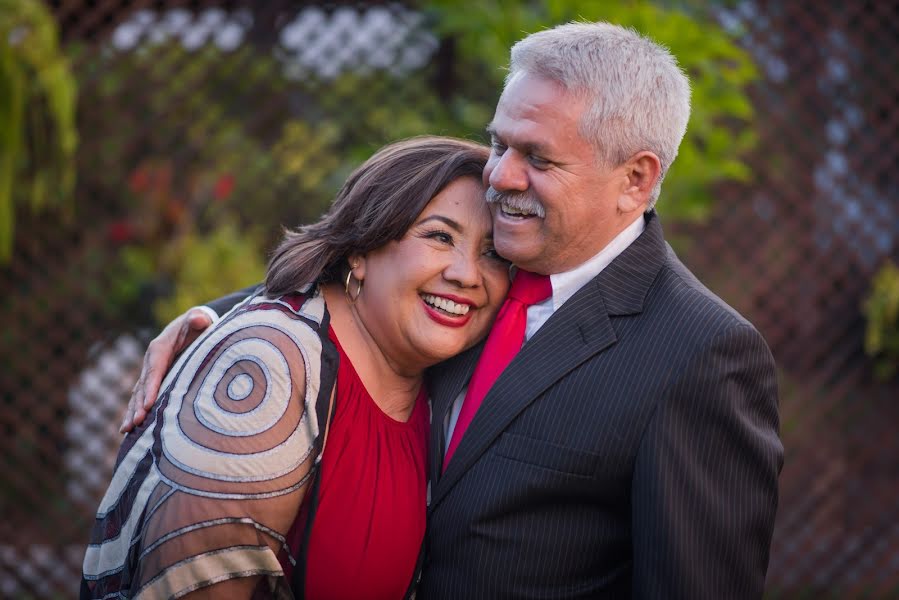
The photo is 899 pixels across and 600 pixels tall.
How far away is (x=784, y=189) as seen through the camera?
5387 millimetres

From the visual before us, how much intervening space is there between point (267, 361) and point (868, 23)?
14.5 feet

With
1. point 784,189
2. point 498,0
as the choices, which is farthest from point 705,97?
point 784,189

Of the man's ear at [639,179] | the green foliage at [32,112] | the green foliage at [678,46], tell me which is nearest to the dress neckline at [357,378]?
the man's ear at [639,179]

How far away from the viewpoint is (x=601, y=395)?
2.25 m

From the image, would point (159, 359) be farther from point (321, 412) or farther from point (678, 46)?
point (678, 46)

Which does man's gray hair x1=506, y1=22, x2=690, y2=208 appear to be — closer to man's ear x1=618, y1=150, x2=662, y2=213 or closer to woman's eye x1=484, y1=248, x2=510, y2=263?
man's ear x1=618, y1=150, x2=662, y2=213

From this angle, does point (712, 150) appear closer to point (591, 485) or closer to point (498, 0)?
point (498, 0)

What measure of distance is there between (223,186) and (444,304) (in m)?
3.12

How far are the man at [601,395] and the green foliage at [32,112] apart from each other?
3099 mm

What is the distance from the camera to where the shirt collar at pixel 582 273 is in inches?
98.3

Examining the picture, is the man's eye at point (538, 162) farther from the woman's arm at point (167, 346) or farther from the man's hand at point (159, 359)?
the man's hand at point (159, 359)

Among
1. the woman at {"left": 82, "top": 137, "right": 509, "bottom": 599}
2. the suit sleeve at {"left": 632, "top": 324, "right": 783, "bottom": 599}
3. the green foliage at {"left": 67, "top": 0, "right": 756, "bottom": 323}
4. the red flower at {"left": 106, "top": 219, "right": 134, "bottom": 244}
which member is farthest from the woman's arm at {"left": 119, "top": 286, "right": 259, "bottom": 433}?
the red flower at {"left": 106, "top": 219, "right": 134, "bottom": 244}

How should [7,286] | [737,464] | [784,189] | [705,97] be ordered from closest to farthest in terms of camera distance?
[737,464], [705,97], [7,286], [784,189]

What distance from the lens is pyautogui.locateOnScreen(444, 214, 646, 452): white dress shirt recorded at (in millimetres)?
2500
